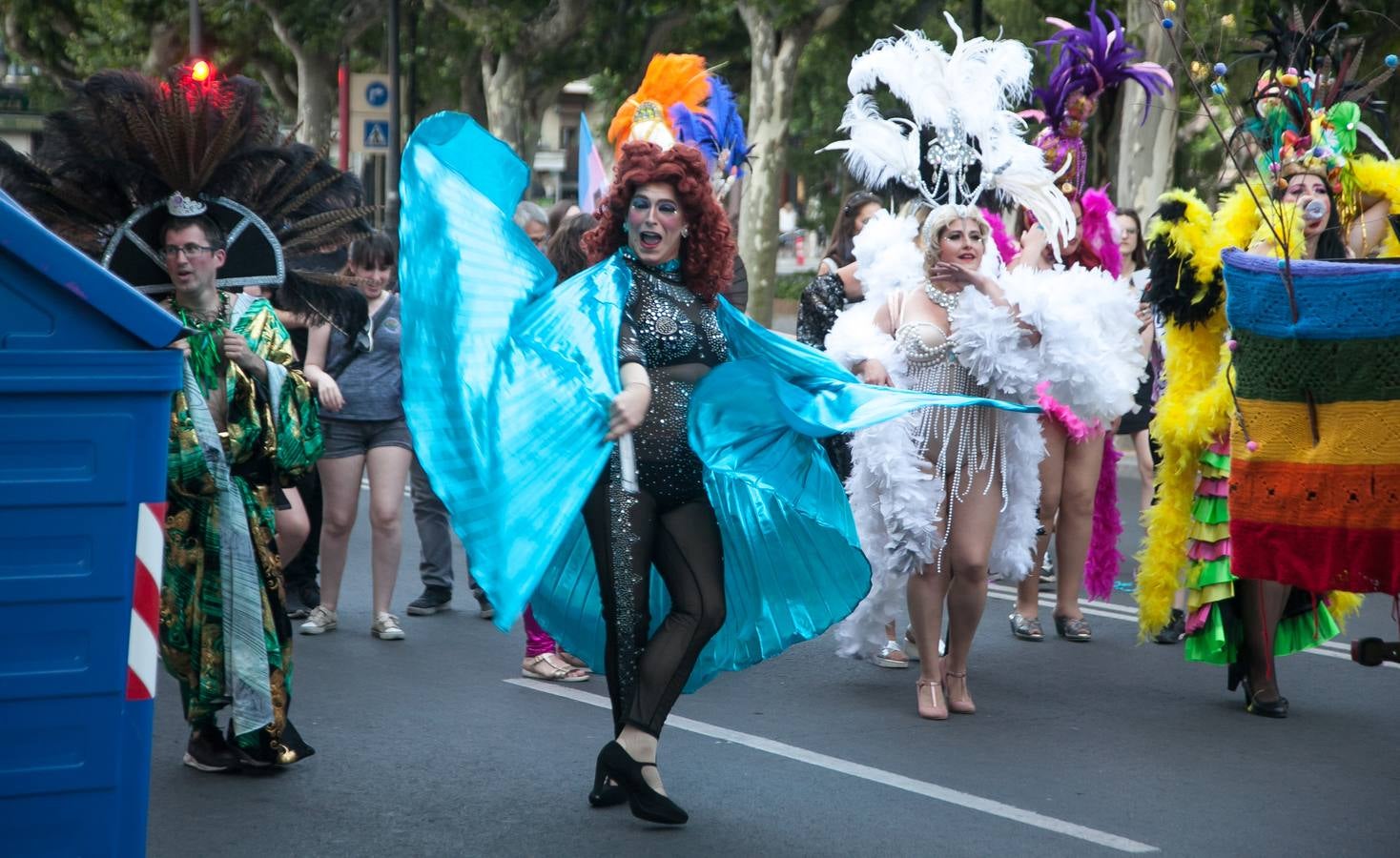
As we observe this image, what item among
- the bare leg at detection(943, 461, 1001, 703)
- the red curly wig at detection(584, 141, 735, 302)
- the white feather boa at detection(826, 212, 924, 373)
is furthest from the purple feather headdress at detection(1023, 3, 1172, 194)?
the red curly wig at detection(584, 141, 735, 302)

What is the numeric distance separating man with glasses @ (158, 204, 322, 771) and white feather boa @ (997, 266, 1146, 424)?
2.59m

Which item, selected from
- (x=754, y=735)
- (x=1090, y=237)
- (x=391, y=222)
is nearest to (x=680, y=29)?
(x=391, y=222)

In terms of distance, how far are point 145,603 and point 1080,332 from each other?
162 inches

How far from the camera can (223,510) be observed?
5.43m

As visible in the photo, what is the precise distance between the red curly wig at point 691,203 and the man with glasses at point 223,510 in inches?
50.3

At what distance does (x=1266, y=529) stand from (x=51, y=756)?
133 inches

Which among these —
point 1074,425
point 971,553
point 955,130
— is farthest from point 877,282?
point 1074,425

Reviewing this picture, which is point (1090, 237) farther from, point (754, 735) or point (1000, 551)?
point (754, 735)

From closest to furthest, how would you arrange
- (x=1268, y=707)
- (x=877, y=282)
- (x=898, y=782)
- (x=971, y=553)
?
(x=898, y=782)
(x=971, y=553)
(x=1268, y=707)
(x=877, y=282)

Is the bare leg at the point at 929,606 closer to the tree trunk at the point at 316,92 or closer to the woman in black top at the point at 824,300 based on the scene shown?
the woman in black top at the point at 824,300

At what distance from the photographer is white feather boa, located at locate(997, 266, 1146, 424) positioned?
6758mm

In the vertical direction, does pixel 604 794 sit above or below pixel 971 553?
below

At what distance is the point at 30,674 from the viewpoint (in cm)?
358

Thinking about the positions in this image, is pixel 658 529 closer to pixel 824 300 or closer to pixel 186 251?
pixel 186 251
